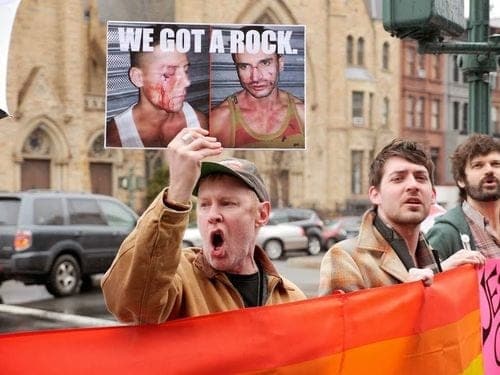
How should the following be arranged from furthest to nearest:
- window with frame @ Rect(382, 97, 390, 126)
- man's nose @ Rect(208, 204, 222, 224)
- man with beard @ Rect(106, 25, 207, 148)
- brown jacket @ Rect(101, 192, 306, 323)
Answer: window with frame @ Rect(382, 97, 390, 126) < man with beard @ Rect(106, 25, 207, 148) < man's nose @ Rect(208, 204, 222, 224) < brown jacket @ Rect(101, 192, 306, 323)

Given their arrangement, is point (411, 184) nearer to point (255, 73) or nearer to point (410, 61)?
point (255, 73)

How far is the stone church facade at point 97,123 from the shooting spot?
36.1 m

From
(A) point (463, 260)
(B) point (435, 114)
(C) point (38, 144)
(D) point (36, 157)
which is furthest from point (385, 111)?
(A) point (463, 260)

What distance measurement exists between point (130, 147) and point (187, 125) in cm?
20

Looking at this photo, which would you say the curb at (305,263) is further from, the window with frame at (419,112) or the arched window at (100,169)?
the window with frame at (419,112)

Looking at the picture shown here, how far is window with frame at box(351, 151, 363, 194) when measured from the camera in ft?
164

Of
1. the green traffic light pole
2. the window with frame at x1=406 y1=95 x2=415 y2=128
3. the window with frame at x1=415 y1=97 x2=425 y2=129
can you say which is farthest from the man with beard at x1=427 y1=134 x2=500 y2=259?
the window with frame at x1=415 y1=97 x2=425 y2=129

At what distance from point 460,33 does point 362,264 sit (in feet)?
7.61

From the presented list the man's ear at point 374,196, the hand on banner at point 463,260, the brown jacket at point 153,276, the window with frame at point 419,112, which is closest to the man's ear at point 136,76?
the brown jacket at point 153,276

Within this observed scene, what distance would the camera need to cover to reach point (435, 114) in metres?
57.6

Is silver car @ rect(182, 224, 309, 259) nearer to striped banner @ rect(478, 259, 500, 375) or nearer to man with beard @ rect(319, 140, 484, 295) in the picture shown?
striped banner @ rect(478, 259, 500, 375)

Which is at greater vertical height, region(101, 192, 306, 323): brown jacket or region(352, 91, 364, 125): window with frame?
region(352, 91, 364, 125): window with frame

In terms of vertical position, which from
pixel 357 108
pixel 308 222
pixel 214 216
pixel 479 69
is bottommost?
pixel 308 222

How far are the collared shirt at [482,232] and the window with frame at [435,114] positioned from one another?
53.9m
